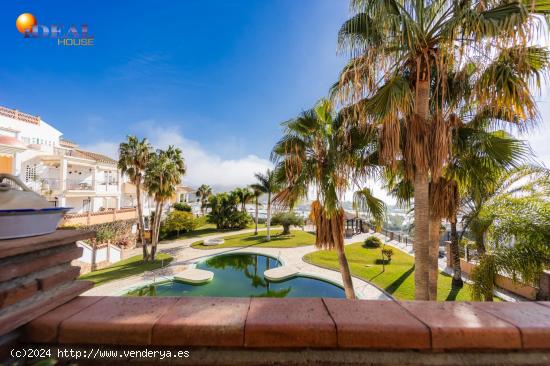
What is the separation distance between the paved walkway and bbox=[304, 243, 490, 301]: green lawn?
2.55 feet

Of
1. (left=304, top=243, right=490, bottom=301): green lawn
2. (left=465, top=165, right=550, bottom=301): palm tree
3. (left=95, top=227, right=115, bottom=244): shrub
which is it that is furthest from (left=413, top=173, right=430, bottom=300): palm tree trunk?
(left=95, top=227, right=115, bottom=244): shrub

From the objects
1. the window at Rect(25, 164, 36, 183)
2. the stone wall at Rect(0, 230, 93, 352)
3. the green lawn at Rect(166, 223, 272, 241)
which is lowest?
the green lawn at Rect(166, 223, 272, 241)

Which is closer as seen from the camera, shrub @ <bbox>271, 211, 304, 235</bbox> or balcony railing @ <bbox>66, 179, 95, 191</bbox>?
balcony railing @ <bbox>66, 179, 95, 191</bbox>

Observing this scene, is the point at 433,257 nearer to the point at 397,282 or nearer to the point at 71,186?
the point at 397,282

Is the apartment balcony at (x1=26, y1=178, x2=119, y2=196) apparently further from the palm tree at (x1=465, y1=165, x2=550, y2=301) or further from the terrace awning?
the palm tree at (x1=465, y1=165, x2=550, y2=301)

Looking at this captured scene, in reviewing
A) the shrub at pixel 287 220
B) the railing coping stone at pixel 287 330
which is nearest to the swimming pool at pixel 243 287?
the railing coping stone at pixel 287 330

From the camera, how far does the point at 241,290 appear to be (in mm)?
12930

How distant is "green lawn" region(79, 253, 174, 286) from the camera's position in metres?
13.8

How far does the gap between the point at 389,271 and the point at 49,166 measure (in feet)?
108

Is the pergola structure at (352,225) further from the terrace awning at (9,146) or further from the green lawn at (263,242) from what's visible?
the terrace awning at (9,146)

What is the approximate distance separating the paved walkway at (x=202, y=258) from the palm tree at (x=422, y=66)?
28.8ft

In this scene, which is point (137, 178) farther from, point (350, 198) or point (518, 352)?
point (518, 352)

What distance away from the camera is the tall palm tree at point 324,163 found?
5402mm

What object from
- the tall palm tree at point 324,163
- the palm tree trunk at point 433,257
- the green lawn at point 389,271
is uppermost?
the tall palm tree at point 324,163
